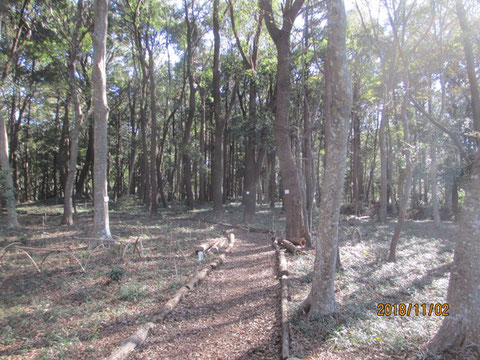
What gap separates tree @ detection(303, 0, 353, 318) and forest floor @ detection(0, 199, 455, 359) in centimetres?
41

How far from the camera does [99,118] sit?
30.0 ft

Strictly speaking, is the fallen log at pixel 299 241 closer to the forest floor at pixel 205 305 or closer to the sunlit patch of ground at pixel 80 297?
the forest floor at pixel 205 305

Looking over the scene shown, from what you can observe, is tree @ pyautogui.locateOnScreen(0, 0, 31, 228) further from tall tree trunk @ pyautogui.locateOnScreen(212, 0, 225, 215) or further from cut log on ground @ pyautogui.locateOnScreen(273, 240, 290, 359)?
cut log on ground @ pyautogui.locateOnScreen(273, 240, 290, 359)

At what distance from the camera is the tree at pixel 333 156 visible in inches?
166

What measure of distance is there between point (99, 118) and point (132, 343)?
7146 mm

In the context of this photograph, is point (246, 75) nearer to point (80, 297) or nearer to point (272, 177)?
point (272, 177)

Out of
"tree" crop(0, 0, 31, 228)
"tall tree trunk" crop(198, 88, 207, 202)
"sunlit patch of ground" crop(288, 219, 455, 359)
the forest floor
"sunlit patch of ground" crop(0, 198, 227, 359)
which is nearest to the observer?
"sunlit patch of ground" crop(288, 219, 455, 359)

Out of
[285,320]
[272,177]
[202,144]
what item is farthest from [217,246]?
[272,177]

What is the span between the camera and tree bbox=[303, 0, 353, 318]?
4223 mm

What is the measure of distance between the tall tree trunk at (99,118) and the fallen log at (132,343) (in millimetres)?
5623

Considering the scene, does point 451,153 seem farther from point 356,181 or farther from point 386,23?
point 386,23

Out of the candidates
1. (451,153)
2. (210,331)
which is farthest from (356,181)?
(210,331)

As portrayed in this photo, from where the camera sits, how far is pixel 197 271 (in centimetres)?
686
